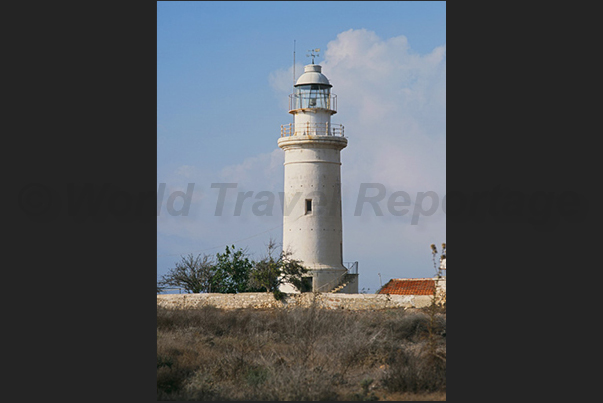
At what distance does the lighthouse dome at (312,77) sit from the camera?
3200 cm

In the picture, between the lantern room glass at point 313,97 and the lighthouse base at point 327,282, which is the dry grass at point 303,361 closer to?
the lighthouse base at point 327,282

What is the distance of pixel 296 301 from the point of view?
90.4 feet

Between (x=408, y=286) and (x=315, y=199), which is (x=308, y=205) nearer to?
(x=315, y=199)

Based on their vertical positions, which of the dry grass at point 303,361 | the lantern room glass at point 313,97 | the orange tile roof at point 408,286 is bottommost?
the dry grass at point 303,361

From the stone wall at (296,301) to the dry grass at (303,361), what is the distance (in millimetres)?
5813

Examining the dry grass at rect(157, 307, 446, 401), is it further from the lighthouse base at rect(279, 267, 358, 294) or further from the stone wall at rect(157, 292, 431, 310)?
the lighthouse base at rect(279, 267, 358, 294)

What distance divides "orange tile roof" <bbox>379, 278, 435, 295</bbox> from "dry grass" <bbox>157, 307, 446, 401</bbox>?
9.06m

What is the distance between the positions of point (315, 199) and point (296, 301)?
5.04m

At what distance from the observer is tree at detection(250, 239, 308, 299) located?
2956cm

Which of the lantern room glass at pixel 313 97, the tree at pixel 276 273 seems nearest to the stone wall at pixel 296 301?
the tree at pixel 276 273

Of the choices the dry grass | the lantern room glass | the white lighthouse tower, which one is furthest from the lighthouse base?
the dry grass

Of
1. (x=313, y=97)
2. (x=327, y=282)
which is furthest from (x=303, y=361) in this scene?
(x=313, y=97)
